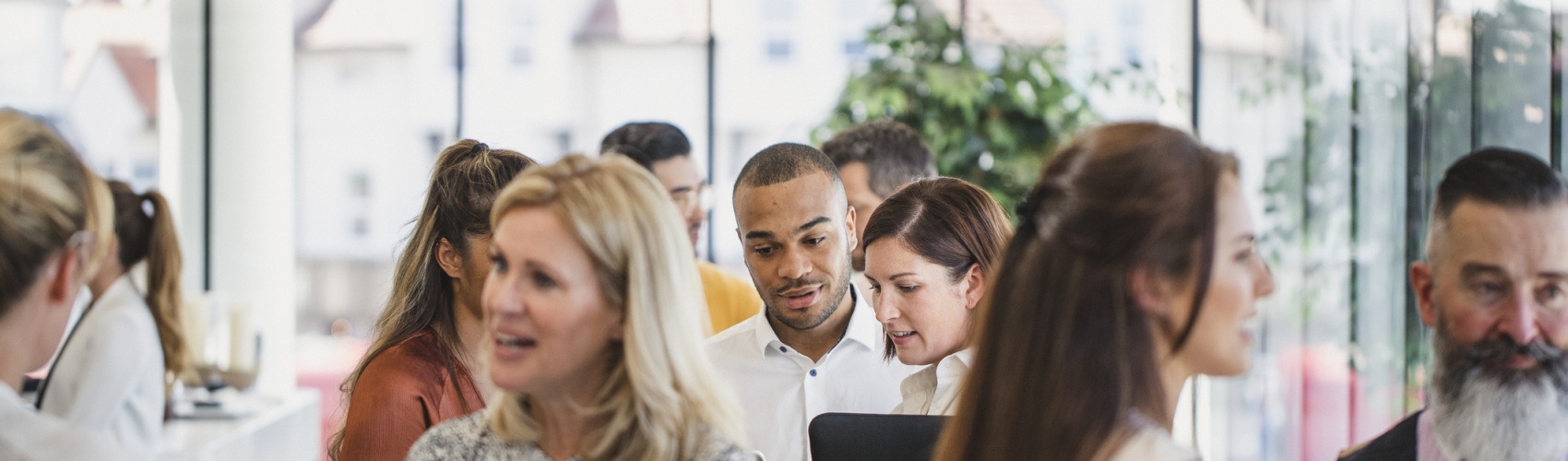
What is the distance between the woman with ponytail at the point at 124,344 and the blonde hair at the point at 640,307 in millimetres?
1088

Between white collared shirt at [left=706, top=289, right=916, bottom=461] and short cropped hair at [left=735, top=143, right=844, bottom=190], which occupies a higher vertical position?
short cropped hair at [left=735, top=143, right=844, bottom=190]

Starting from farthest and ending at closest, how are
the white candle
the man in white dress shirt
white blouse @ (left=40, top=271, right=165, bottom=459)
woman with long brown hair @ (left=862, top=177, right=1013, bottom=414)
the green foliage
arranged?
the green foliage
the white candle
the man in white dress shirt
white blouse @ (left=40, top=271, right=165, bottom=459)
woman with long brown hair @ (left=862, top=177, right=1013, bottom=414)

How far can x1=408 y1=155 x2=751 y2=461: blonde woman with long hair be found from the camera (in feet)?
4.45

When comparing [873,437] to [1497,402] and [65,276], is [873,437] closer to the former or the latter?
[1497,402]

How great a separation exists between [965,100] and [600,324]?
3842 millimetres

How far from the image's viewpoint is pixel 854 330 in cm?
250

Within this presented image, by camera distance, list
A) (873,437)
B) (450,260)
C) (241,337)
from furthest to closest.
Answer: (241,337), (450,260), (873,437)

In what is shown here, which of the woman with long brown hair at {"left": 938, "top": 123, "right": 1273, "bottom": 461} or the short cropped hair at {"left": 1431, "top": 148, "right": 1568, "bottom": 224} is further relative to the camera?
the short cropped hair at {"left": 1431, "top": 148, "right": 1568, "bottom": 224}

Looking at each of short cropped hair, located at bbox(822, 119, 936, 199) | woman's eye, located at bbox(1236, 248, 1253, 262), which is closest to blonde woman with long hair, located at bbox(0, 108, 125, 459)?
woman's eye, located at bbox(1236, 248, 1253, 262)

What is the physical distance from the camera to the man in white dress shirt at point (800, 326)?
8.07 ft

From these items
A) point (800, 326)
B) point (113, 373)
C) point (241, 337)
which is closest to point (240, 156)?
point (241, 337)

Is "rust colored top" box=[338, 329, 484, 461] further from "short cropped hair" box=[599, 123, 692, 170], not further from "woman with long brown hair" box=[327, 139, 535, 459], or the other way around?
"short cropped hair" box=[599, 123, 692, 170]

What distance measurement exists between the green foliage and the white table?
8.41 ft

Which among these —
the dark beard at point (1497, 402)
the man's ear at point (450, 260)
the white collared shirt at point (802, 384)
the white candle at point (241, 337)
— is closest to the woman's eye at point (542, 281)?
the man's ear at point (450, 260)
